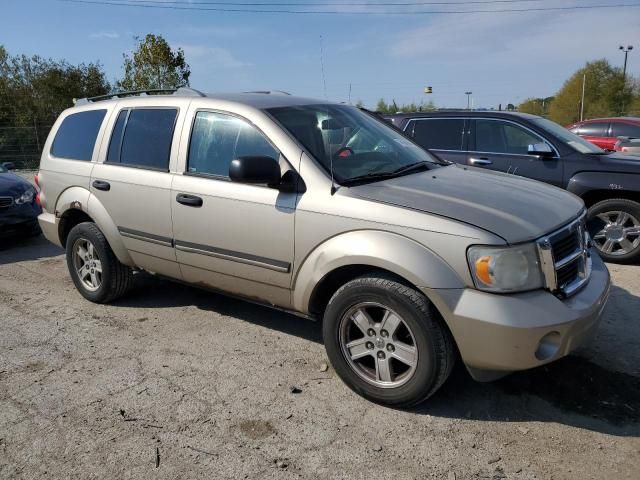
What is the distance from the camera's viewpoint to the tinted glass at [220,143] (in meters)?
3.64

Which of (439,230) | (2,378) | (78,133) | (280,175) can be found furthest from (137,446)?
(78,133)

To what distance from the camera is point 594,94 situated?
48.7 m

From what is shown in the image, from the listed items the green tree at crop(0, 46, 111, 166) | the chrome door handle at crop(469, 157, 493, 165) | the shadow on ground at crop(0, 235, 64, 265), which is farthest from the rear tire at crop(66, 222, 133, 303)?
the green tree at crop(0, 46, 111, 166)

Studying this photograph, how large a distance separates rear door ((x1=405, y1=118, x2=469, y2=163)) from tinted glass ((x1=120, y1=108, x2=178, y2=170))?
3.51 m

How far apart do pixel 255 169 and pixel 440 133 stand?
4.34 m

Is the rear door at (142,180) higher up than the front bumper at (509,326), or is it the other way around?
the rear door at (142,180)

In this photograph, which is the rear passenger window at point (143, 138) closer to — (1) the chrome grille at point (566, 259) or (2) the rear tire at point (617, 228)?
(1) the chrome grille at point (566, 259)

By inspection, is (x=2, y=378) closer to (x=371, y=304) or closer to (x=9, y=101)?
(x=371, y=304)

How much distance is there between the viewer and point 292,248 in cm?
341

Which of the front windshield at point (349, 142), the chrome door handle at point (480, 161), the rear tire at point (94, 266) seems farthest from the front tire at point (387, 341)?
the chrome door handle at point (480, 161)

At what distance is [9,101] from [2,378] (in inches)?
A: 935

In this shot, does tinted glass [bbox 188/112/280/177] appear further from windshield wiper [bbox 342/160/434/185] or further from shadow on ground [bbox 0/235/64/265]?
shadow on ground [bbox 0/235/64/265]

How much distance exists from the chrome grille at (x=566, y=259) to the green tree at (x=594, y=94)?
4716cm

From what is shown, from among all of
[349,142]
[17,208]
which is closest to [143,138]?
[349,142]
